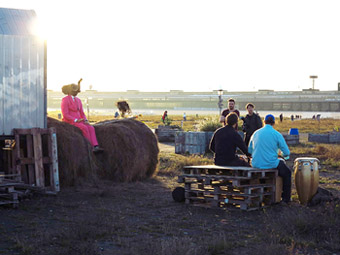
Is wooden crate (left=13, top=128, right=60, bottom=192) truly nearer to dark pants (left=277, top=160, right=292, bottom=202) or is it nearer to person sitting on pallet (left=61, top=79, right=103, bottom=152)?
person sitting on pallet (left=61, top=79, right=103, bottom=152)

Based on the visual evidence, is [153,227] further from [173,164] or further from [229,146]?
[173,164]

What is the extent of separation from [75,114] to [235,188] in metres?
4.08

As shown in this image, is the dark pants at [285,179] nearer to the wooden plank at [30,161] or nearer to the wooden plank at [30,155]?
the wooden plank at [30,161]

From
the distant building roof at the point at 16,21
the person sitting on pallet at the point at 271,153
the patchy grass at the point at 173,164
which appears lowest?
the patchy grass at the point at 173,164

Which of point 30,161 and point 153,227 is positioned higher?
point 30,161

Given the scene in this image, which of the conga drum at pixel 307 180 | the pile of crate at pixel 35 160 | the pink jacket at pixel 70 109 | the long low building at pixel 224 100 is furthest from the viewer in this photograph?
the long low building at pixel 224 100

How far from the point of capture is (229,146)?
32.9 ft

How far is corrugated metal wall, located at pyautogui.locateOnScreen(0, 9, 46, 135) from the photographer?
414 inches

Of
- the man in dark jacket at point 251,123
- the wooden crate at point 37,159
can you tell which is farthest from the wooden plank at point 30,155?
the man in dark jacket at point 251,123

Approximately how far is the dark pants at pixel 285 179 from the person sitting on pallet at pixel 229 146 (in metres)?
0.62

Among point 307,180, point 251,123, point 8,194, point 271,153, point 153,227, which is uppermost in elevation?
point 251,123

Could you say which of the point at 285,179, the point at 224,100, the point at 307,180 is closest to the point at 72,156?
the point at 285,179

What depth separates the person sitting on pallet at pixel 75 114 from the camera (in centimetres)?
1195

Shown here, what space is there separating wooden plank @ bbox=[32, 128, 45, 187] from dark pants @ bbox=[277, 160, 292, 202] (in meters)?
4.43
